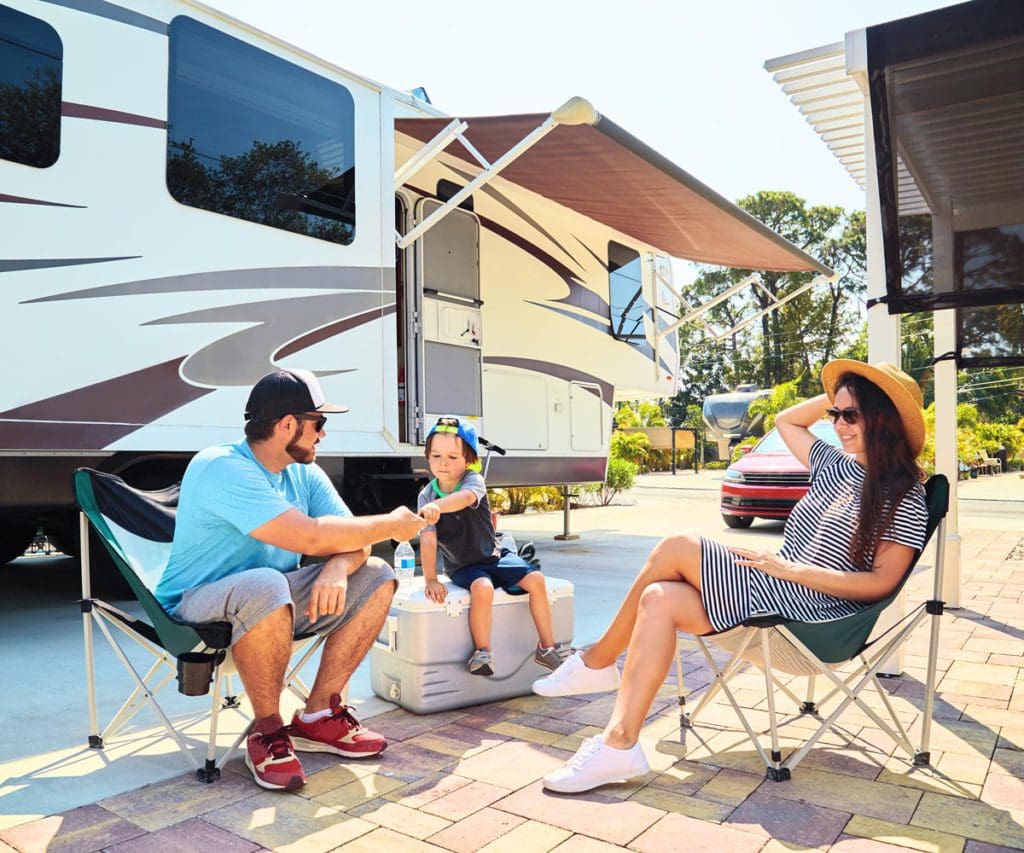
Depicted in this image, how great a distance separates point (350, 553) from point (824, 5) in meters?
5.93

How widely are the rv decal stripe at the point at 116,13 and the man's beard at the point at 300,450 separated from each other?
2427 mm

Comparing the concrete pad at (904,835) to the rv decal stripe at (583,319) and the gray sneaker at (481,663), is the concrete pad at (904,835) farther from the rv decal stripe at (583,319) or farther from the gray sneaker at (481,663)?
the rv decal stripe at (583,319)

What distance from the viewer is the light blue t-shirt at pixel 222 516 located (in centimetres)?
226

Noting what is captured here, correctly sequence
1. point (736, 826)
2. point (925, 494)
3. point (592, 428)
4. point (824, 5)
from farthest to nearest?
1. point (592, 428)
2. point (824, 5)
3. point (925, 494)
4. point (736, 826)

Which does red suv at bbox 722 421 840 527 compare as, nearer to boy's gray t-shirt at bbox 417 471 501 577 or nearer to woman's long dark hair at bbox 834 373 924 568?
boy's gray t-shirt at bbox 417 471 501 577

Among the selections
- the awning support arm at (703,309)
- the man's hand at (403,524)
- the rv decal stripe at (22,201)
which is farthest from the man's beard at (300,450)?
the awning support arm at (703,309)

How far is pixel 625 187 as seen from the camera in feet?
18.4

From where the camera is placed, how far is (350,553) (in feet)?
8.02

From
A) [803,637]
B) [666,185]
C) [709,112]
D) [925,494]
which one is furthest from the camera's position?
[709,112]

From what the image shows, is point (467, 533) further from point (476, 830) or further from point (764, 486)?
point (764, 486)

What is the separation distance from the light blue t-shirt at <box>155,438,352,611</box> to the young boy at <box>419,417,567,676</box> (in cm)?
66

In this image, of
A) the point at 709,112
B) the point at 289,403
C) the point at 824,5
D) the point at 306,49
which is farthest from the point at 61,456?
the point at 709,112

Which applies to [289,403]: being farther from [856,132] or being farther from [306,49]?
[856,132]

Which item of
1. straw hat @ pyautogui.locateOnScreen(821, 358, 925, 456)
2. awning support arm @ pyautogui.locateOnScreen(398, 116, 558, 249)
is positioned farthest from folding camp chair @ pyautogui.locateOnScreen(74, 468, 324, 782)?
awning support arm @ pyautogui.locateOnScreen(398, 116, 558, 249)
